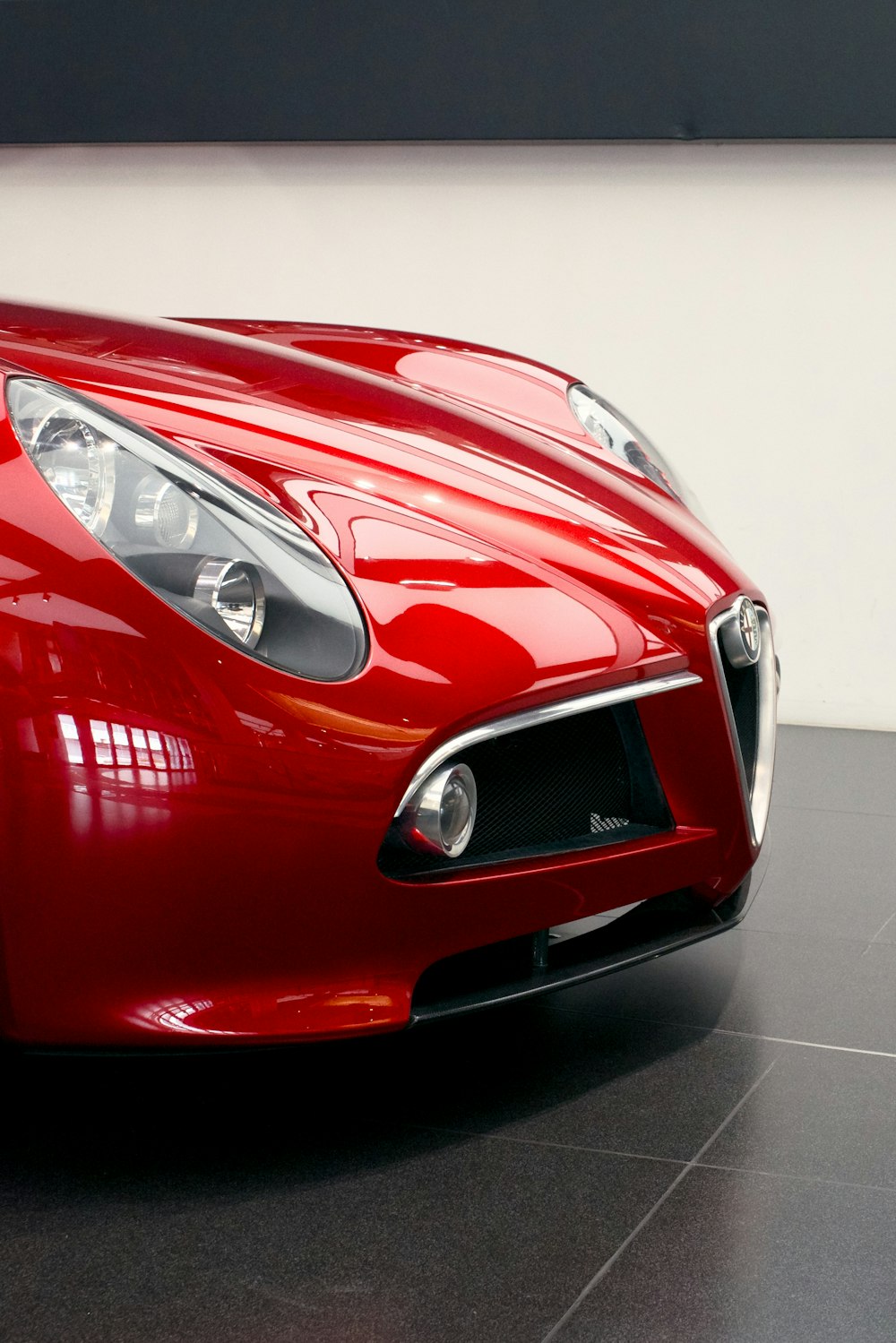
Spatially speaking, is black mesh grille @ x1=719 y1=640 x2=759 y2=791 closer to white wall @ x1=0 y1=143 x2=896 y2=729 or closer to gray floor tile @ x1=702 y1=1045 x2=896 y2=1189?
gray floor tile @ x1=702 y1=1045 x2=896 y2=1189

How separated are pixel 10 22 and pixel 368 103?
1.47 meters

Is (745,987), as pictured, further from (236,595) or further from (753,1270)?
(236,595)

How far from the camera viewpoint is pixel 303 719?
1.29 meters

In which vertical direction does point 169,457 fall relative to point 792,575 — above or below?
above

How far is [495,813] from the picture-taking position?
1.46m

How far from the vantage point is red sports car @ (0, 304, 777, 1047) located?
4.17ft

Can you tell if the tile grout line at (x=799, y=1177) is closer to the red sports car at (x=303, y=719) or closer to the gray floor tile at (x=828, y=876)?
the red sports car at (x=303, y=719)

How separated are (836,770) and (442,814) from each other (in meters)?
2.53

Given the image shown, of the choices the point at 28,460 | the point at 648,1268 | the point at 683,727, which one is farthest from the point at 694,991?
the point at 28,460

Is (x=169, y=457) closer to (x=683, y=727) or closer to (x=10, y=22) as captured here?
(x=683, y=727)

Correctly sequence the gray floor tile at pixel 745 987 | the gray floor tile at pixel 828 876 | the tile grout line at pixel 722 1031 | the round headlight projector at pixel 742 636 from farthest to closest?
1. the gray floor tile at pixel 828 876
2. the gray floor tile at pixel 745 987
3. the tile grout line at pixel 722 1031
4. the round headlight projector at pixel 742 636

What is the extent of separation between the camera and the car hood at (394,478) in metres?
1.41

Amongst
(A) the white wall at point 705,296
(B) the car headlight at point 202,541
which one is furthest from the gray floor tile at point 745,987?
(A) the white wall at point 705,296

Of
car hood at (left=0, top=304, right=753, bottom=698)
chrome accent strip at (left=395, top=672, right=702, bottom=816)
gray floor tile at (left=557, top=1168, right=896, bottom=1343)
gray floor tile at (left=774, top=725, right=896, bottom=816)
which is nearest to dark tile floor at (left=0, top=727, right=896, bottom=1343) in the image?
gray floor tile at (left=557, top=1168, right=896, bottom=1343)
